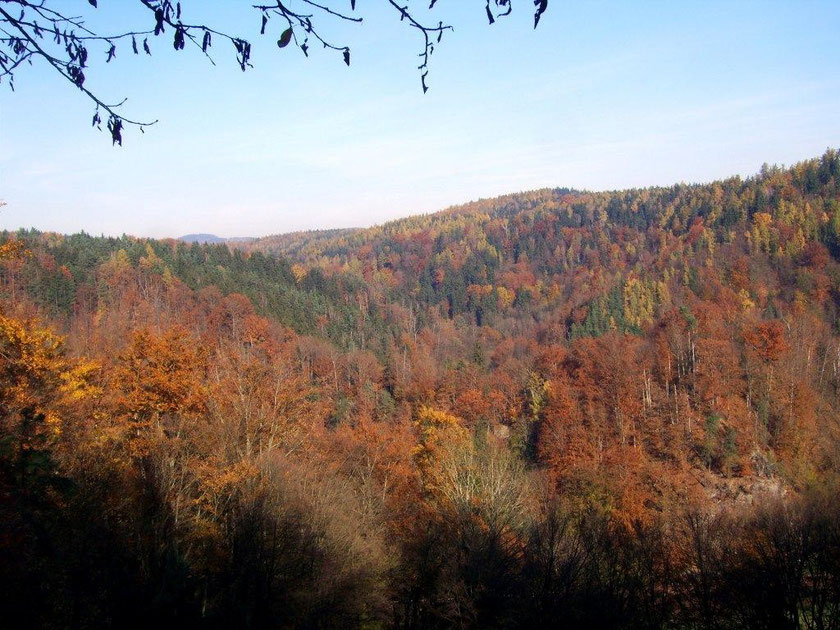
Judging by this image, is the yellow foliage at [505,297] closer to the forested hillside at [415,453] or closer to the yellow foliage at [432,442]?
the forested hillside at [415,453]

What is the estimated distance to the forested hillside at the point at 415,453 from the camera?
8.22m

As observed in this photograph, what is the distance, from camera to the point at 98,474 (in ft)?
38.3

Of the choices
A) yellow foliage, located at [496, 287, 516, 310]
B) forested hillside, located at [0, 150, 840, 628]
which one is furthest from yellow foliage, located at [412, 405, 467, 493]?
yellow foliage, located at [496, 287, 516, 310]

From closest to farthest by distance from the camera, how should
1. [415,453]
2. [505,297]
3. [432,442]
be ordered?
[415,453], [432,442], [505,297]

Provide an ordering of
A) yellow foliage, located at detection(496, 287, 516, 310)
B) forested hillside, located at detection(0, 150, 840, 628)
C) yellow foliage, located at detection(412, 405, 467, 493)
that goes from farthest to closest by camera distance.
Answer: yellow foliage, located at detection(496, 287, 516, 310) < yellow foliage, located at detection(412, 405, 467, 493) < forested hillside, located at detection(0, 150, 840, 628)

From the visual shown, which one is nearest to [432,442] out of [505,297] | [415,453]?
[415,453]

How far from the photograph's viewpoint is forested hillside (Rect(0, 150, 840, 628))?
324 inches

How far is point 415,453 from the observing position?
27141 millimetres

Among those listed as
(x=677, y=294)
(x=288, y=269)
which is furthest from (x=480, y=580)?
(x=288, y=269)

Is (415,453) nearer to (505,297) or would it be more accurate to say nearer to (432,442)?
(432,442)

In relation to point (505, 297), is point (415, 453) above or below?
above

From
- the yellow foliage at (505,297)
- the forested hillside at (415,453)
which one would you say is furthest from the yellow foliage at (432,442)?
the yellow foliage at (505,297)

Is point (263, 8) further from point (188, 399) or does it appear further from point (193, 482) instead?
point (188, 399)

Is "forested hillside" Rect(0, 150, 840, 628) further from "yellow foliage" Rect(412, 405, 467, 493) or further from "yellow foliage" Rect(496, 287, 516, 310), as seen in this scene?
"yellow foliage" Rect(496, 287, 516, 310)
